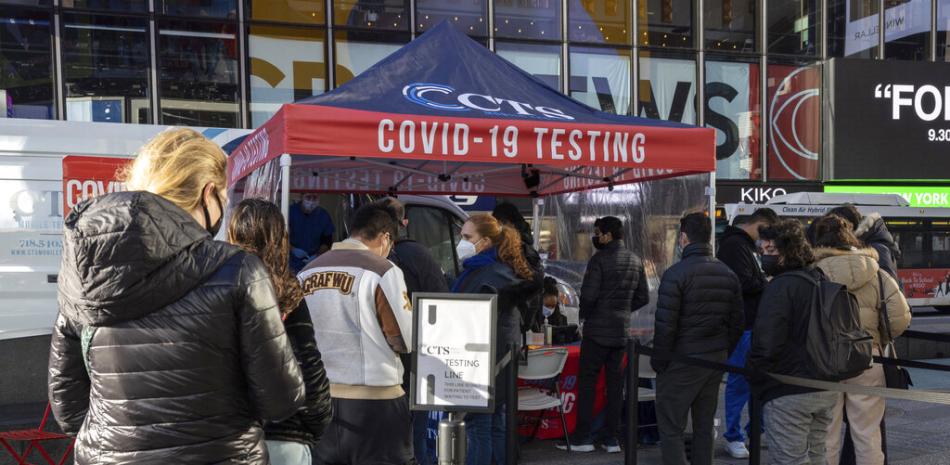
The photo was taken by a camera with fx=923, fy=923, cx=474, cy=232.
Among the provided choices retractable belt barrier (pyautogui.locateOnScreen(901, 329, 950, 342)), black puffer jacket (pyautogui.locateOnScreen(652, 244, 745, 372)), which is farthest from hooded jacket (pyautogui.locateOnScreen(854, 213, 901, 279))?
black puffer jacket (pyautogui.locateOnScreen(652, 244, 745, 372))

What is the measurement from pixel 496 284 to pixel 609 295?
4.83ft

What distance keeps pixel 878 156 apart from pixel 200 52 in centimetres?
1695

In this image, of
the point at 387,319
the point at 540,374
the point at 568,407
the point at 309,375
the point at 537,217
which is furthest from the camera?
the point at 537,217

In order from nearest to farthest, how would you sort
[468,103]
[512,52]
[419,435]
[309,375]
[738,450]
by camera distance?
1. [309,375]
2. [419,435]
3. [468,103]
4. [738,450]
5. [512,52]

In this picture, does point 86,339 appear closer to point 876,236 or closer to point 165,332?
point 165,332

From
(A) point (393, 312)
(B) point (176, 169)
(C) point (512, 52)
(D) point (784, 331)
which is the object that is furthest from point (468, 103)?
(C) point (512, 52)

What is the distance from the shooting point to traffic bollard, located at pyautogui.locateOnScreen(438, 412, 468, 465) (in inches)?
172

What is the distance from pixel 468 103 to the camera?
20.6 feet

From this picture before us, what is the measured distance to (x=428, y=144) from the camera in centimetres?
568

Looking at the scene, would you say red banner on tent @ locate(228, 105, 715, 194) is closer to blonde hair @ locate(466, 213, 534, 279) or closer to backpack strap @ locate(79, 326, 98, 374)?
blonde hair @ locate(466, 213, 534, 279)

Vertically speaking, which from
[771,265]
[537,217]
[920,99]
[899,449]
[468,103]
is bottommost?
[899,449]

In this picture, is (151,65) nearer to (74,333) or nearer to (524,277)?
(524,277)

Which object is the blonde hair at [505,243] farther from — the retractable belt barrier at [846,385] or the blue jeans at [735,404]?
the blue jeans at [735,404]

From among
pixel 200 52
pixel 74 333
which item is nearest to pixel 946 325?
pixel 200 52
